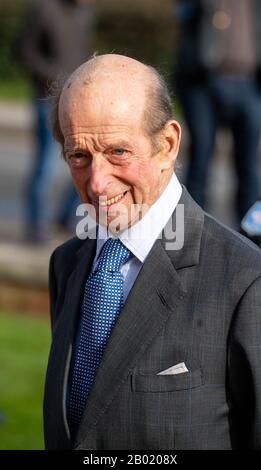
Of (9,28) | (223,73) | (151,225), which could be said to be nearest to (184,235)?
(151,225)

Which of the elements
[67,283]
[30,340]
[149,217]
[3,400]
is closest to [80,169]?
[149,217]

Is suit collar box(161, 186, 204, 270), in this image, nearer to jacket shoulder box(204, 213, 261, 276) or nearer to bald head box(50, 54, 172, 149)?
jacket shoulder box(204, 213, 261, 276)

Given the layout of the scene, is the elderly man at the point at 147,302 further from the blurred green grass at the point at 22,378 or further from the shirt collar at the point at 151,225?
the blurred green grass at the point at 22,378

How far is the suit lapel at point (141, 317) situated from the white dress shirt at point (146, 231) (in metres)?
0.03

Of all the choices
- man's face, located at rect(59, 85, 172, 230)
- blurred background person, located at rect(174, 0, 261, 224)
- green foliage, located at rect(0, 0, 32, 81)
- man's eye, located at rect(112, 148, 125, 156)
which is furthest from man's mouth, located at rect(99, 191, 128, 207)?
green foliage, located at rect(0, 0, 32, 81)

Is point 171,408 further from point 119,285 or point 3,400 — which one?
point 3,400

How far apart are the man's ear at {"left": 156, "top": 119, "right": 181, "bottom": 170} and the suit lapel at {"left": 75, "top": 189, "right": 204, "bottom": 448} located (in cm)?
15

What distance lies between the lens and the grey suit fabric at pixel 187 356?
2.89 metres

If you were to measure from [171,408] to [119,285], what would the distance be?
0.36 meters

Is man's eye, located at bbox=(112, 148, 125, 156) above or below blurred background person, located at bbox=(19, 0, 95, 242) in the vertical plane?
below

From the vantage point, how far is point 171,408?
9.54 feet

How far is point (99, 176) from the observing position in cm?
298

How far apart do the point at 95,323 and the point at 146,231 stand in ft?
0.85

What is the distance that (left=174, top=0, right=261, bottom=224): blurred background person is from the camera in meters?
7.68
